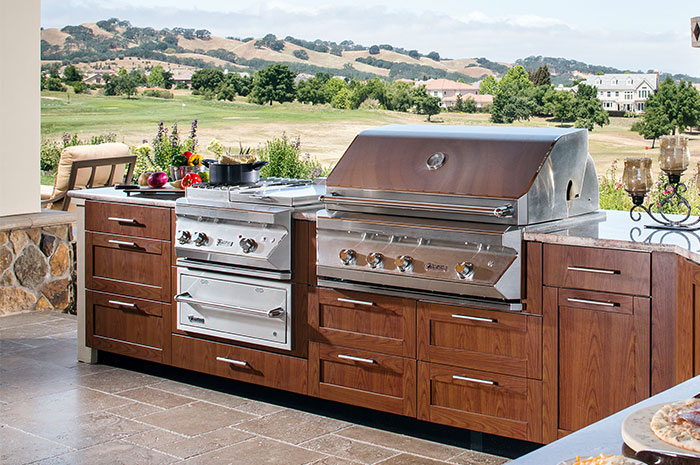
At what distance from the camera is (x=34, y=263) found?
234 inches

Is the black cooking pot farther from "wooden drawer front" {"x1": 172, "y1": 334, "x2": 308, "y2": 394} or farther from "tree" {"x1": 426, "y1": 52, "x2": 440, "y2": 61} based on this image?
"tree" {"x1": 426, "y1": 52, "x2": 440, "y2": 61}

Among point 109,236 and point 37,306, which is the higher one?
point 109,236

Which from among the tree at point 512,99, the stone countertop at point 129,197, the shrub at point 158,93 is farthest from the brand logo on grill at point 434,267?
the shrub at point 158,93

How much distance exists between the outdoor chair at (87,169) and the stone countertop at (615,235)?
4.93m

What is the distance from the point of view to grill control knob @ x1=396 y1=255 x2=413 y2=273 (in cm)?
334

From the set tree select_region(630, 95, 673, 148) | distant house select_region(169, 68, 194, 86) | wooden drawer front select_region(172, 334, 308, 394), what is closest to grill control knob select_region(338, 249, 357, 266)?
wooden drawer front select_region(172, 334, 308, 394)

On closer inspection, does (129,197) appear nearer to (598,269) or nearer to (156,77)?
(598,269)

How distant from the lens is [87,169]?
7312 millimetres

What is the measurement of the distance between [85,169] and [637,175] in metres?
5.22

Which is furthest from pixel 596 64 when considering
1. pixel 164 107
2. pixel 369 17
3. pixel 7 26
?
pixel 164 107

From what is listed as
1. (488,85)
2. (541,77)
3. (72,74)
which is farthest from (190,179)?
(72,74)

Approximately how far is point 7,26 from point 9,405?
8.97 feet

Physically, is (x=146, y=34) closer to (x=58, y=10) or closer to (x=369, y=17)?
(x=58, y=10)

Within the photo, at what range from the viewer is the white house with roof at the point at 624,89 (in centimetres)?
539
